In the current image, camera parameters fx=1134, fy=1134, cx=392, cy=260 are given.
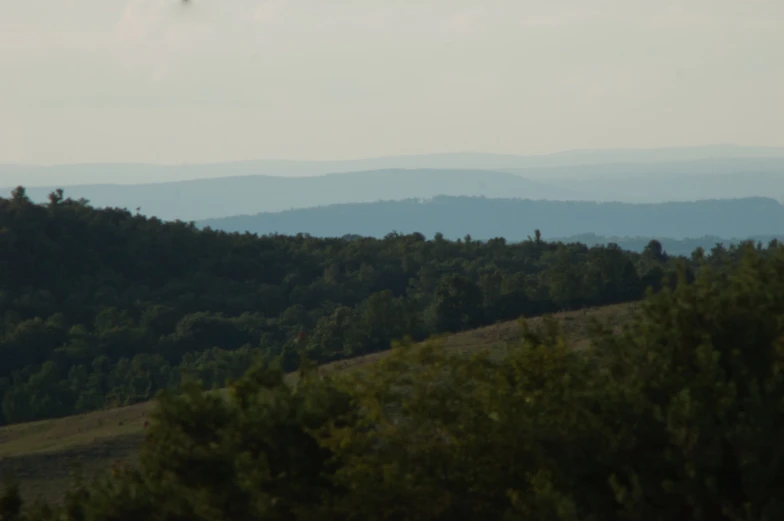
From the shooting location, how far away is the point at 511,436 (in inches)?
371

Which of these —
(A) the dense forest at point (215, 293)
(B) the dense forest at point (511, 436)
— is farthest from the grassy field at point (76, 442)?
(B) the dense forest at point (511, 436)

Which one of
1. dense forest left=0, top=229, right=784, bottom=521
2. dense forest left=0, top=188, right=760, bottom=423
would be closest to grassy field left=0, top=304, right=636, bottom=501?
dense forest left=0, top=188, right=760, bottom=423

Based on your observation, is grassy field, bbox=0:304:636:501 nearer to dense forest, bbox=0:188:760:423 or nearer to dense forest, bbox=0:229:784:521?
dense forest, bbox=0:188:760:423

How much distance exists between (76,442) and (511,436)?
14.9 m

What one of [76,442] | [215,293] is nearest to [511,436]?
[76,442]

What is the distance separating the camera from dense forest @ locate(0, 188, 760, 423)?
39.8m

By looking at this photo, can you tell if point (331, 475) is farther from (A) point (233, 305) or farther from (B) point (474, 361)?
(A) point (233, 305)

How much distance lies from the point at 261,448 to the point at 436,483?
162cm

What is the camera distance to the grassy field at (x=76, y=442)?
19.3 meters

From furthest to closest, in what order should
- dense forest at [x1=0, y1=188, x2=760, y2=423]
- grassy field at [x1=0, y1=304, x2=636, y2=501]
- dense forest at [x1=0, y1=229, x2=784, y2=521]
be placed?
dense forest at [x1=0, y1=188, x2=760, y2=423]
grassy field at [x1=0, y1=304, x2=636, y2=501]
dense forest at [x1=0, y1=229, x2=784, y2=521]

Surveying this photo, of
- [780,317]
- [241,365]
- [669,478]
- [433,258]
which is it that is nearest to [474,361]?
[669,478]

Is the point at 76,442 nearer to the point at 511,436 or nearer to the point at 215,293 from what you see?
the point at 511,436

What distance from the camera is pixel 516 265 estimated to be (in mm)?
58844

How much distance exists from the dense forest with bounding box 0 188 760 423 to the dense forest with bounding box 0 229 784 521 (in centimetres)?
2108
